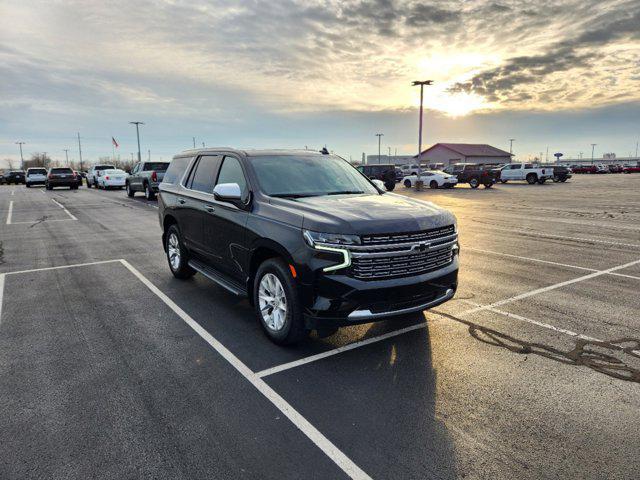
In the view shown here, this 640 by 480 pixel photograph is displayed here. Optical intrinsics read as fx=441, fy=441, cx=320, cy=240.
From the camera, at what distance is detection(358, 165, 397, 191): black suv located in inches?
1273

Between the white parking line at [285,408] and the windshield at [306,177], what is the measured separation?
5.57ft

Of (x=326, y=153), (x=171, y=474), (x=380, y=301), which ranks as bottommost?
(x=171, y=474)

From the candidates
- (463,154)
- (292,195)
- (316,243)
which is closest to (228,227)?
(292,195)

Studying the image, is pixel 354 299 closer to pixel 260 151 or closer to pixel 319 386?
pixel 319 386

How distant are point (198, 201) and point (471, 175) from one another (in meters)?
34.0

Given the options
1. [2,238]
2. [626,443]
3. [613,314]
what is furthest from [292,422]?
[2,238]

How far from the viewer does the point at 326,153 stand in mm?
6113

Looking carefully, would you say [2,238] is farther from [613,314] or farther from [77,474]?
[613,314]

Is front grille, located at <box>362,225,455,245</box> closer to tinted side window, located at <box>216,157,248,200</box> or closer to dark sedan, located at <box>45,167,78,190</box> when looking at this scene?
tinted side window, located at <box>216,157,248,200</box>

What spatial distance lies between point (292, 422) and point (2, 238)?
1150cm

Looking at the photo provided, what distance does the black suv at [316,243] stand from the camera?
3855 mm

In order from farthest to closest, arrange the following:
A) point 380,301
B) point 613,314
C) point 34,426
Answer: point 613,314 < point 380,301 < point 34,426

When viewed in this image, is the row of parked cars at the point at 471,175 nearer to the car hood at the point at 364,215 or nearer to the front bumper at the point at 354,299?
the car hood at the point at 364,215

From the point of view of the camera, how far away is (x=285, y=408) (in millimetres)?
3318
